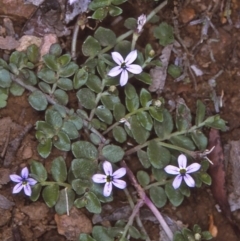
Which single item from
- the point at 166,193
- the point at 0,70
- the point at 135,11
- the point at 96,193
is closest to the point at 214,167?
the point at 166,193

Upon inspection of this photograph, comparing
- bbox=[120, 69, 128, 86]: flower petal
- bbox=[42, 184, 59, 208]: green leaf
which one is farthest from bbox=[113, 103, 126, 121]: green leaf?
bbox=[42, 184, 59, 208]: green leaf

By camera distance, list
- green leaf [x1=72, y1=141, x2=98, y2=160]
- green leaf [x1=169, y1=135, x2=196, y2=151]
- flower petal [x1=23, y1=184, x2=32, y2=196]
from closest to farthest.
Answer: flower petal [x1=23, y1=184, x2=32, y2=196] → green leaf [x1=72, y1=141, x2=98, y2=160] → green leaf [x1=169, y1=135, x2=196, y2=151]

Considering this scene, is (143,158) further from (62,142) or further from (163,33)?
(163,33)

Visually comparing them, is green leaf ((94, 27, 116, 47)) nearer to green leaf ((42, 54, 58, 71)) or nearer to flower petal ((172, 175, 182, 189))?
green leaf ((42, 54, 58, 71))

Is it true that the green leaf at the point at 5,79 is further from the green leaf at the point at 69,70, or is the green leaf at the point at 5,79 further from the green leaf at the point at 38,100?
the green leaf at the point at 69,70

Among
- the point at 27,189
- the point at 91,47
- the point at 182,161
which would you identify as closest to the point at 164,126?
the point at 182,161

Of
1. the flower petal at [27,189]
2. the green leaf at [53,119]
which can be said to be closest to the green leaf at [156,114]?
the green leaf at [53,119]

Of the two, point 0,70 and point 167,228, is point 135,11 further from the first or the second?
point 167,228
